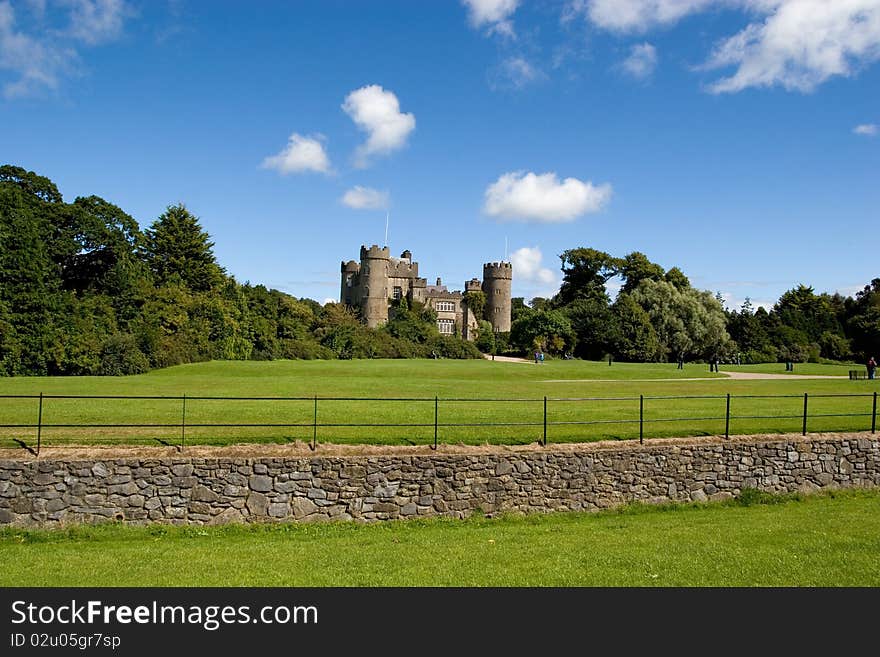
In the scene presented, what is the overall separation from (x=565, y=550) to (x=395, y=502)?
13.1 ft

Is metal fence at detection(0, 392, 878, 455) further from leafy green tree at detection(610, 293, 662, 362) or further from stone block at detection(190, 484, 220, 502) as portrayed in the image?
leafy green tree at detection(610, 293, 662, 362)

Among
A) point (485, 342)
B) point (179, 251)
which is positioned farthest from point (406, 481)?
point (485, 342)

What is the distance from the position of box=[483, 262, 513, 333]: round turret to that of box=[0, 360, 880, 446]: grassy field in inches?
2633

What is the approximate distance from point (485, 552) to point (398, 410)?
886cm

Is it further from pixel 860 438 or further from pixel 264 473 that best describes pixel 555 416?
pixel 264 473

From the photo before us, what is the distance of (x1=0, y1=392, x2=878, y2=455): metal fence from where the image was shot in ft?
45.8

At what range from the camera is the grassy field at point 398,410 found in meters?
14.9

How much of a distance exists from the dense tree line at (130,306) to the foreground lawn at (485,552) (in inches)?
1072

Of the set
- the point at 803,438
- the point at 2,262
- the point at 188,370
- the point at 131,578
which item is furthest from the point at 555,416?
the point at 2,262

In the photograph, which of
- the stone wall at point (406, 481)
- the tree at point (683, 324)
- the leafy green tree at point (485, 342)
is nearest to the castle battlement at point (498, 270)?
the leafy green tree at point (485, 342)

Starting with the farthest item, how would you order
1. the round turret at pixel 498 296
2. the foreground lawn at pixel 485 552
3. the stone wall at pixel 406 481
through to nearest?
the round turret at pixel 498 296, the stone wall at pixel 406 481, the foreground lawn at pixel 485 552

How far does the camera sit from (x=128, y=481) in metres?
12.3

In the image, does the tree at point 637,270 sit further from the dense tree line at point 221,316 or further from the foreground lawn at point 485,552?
the foreground lawn at point 485,552

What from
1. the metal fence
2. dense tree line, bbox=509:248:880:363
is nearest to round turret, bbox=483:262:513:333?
dense tree line, bbox=509:248:880:363
